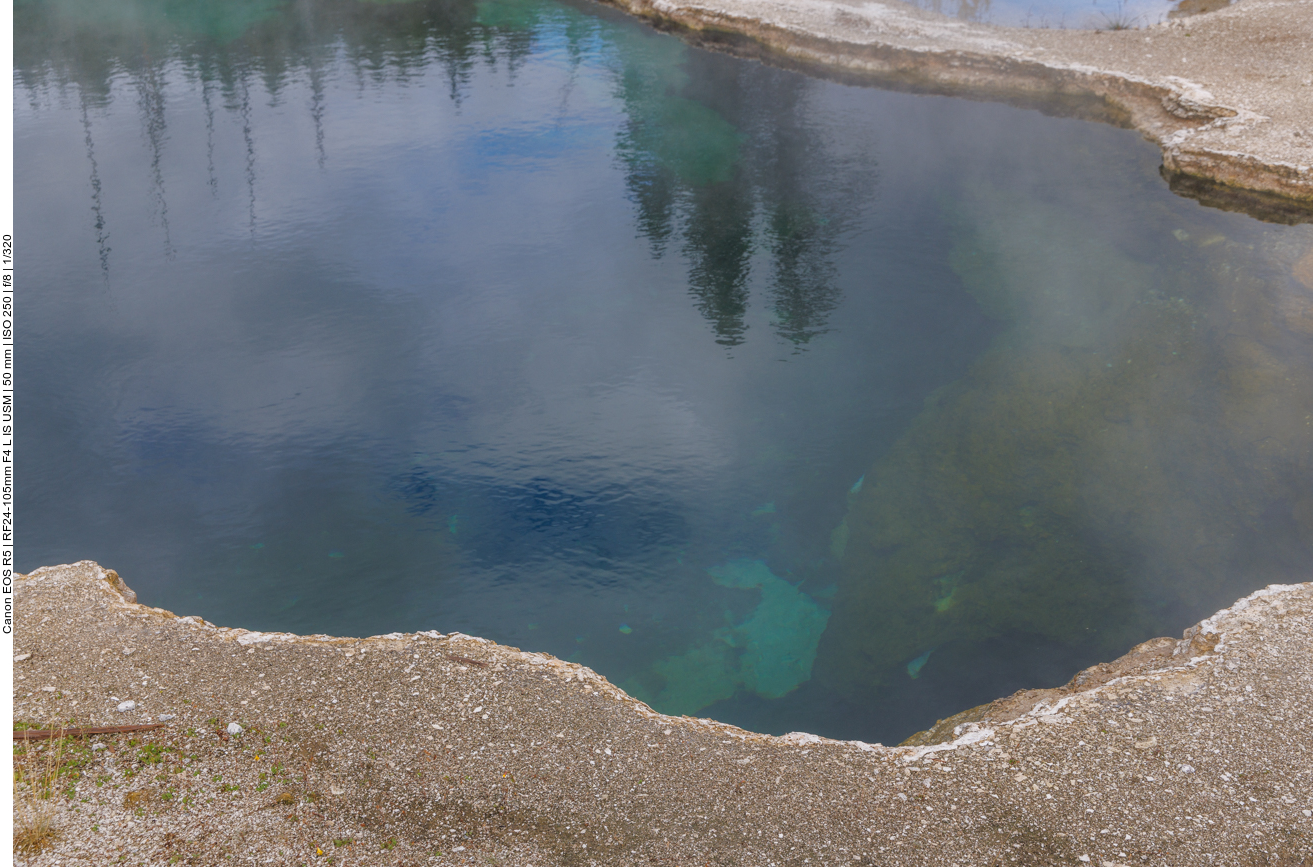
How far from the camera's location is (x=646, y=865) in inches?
439

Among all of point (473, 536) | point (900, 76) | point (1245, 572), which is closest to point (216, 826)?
point (473, 536)

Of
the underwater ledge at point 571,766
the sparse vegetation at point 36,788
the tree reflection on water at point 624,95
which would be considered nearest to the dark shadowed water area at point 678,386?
the tree reflection on water at point 624,95

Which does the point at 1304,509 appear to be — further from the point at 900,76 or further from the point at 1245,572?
the point at 900,76

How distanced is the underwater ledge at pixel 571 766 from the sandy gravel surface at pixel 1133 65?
79.9ft

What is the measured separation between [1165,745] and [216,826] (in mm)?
13584

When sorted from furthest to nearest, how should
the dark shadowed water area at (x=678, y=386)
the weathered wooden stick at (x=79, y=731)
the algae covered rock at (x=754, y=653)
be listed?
the dark shadowed water area at (x=678, y=386)
the algae covered rock at (x=754, y=653)
the weathered wooden stick at (x=79, y=731)

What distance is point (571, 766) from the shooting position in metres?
12.5

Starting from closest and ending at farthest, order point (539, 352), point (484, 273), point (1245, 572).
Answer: point (1245, 572), point (539, 352), point (484, 273)

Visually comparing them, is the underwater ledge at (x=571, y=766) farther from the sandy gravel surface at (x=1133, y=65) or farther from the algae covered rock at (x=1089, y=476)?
the sandy gravel surface at (x=1133, y=65)

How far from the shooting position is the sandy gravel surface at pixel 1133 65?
3156 centimetres

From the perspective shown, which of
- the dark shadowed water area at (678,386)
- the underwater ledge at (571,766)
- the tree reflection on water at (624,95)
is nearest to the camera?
the underwater ledge at (571,766)

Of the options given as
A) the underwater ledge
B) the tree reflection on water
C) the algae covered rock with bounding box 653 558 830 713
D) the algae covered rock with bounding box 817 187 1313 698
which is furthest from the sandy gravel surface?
the algae covered rock with bounding box 653 558 830 713

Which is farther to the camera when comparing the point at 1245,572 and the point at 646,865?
the point at 1245,572

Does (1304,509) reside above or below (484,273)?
below
